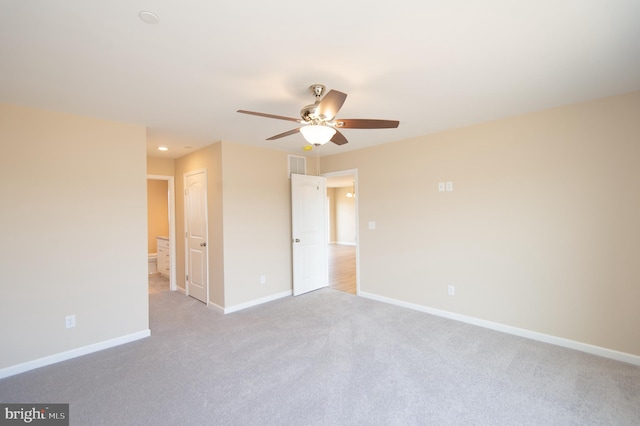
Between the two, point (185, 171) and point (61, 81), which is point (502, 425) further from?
point (185, 171)

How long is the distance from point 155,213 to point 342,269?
4.88m

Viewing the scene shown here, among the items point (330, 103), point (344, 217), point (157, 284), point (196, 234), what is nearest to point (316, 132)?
point (330, 103)

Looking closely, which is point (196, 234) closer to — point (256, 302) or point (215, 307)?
point (215, 307)

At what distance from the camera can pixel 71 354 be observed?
2.83 meters

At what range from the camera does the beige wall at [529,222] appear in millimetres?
2621

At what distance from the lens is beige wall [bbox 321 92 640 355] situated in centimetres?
262

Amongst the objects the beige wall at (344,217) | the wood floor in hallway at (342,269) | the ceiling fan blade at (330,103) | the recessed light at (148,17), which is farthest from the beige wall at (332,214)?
the recessed light at (148,17)

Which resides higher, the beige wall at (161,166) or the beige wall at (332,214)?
the beige wall at (161,166)

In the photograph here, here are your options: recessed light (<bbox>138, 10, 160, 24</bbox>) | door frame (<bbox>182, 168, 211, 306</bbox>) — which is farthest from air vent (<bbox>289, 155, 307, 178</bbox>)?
recessed light (<bbox>138, 10, 160, 24</bbox>)

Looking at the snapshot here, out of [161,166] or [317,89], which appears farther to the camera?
[161,166]

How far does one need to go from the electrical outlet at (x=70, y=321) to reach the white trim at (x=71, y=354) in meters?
0.25

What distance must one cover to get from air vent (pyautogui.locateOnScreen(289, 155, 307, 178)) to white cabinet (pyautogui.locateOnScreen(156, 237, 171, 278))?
10.9ft

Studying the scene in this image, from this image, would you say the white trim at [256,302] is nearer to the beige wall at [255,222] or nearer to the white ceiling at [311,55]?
the beige wall at [255,222]

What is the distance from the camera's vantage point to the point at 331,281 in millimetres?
5680
